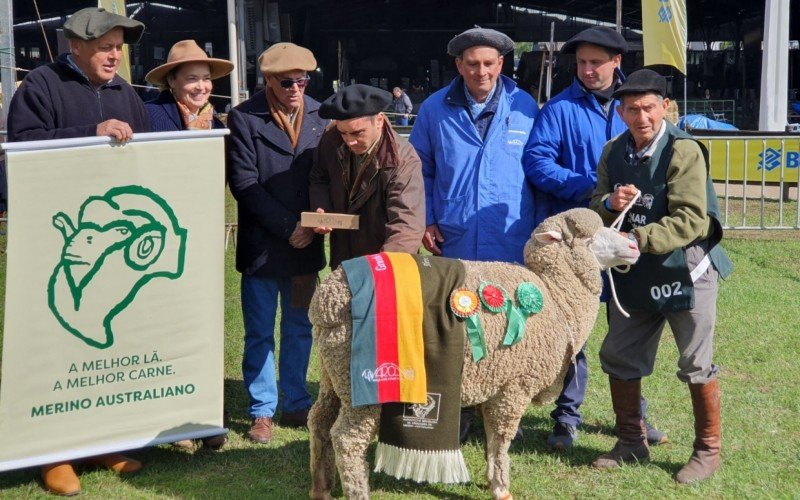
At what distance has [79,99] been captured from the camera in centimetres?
389

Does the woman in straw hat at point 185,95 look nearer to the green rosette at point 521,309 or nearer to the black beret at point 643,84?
the green rosette at point 521,309

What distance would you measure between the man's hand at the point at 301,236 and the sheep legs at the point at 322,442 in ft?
2.86

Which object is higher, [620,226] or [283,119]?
[283,119]

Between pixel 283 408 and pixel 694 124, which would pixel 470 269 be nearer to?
pixel 283 408

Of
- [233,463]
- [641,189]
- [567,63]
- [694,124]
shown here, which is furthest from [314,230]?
[567,63]

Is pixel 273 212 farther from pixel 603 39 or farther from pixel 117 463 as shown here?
pixel 603 39

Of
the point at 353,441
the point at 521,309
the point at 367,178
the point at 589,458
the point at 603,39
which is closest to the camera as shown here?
the point at 353,441

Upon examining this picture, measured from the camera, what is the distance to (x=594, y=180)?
422 cm

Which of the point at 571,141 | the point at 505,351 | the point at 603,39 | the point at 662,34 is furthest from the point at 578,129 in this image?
the point at 662,34

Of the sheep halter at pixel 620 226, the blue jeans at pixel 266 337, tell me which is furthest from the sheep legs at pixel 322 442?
the sheep halter at pixel 620 226

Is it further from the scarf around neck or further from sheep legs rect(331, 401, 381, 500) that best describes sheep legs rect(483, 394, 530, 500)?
the scarf around neck

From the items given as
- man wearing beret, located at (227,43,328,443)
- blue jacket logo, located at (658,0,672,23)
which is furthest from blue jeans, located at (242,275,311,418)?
blue jacket logo, located at (658,0,672,23)

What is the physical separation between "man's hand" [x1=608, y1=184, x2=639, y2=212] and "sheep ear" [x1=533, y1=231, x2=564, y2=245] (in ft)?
1.00

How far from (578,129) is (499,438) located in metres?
1.65
